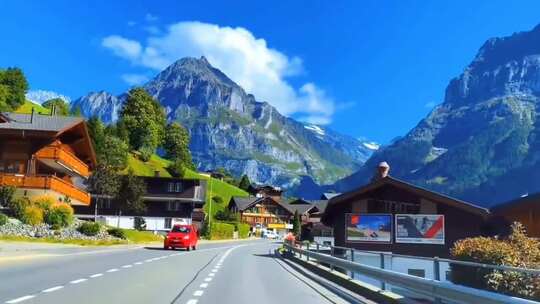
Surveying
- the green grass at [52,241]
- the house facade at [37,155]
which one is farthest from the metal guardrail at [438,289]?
the house facade at [37,155]

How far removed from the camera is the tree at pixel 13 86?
106m

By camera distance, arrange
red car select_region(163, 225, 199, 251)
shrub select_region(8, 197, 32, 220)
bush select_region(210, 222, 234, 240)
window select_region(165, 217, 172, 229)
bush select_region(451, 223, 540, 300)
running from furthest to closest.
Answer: window select_region(165, 217, 172, 229) < bush select_region(210, 222, 234, 240) < red car select_region(163, 225, 199, 251) < shrub select_region(8, 197, 32, 220) < bush select_region(451, 223, 540, 300)

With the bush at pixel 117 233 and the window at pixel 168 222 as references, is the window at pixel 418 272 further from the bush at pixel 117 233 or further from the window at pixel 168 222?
the window at pixel 168 222

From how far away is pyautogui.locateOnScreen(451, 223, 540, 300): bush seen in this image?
1162cm

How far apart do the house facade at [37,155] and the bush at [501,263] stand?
1585 inches

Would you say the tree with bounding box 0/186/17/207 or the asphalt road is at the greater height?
the tree with bounding box 0/186/17/207

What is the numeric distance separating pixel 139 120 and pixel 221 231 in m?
43.1

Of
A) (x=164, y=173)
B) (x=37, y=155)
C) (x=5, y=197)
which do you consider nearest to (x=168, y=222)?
(x=164, y=173)

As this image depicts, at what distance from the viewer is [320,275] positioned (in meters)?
23.8

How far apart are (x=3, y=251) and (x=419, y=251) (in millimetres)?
20872

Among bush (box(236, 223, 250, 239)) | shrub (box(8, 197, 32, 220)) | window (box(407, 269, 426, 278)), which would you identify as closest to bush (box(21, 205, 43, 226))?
shrub (box(8, 197, 32, 220))

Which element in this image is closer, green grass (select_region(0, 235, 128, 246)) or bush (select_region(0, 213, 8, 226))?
green grass (select_region(0, 235, 128, 246))

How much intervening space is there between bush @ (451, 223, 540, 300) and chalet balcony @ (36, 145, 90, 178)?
141 feet

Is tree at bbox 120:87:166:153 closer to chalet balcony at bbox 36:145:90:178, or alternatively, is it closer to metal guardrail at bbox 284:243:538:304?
chalet balcony at bbox 36:145:90:178
